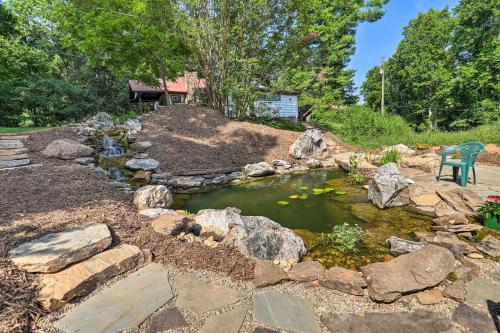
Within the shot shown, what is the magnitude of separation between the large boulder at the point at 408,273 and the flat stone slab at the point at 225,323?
120cm

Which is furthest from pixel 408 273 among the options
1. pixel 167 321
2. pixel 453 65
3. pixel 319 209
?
pixel 453 65

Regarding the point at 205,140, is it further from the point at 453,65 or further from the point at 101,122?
the point at 453,65

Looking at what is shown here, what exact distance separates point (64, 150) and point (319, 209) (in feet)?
19.7

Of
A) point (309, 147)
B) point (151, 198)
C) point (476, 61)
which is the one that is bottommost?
point (151, 198)

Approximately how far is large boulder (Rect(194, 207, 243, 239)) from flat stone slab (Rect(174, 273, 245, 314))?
0.96 metres

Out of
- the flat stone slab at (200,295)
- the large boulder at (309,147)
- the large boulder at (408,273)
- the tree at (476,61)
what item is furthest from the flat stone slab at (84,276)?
the tree at (476,61)

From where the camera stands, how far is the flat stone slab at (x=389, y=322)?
5.87 feet

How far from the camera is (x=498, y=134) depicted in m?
9.34

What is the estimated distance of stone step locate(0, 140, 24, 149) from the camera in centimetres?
585

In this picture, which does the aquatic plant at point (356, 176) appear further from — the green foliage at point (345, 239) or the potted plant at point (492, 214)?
the green foliage at point (345, 239)

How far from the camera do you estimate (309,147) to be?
30.3ft

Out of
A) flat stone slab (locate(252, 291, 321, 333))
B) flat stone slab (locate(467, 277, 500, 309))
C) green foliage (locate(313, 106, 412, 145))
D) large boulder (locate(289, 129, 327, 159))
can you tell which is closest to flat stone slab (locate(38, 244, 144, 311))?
flat stone slab (locate(252, 291, 321, 333))

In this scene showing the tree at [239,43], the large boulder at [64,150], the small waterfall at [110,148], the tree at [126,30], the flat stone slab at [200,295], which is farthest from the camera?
the tree at [126,30]

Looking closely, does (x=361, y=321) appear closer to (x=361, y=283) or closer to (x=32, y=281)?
(x=361, y=283)
